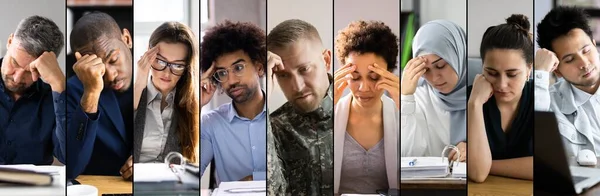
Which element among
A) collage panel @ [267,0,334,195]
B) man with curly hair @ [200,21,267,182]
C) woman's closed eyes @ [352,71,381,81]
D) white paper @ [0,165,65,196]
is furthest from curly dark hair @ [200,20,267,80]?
white paper @ [0,165,65,196]

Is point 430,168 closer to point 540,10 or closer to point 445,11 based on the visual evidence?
point 445,11

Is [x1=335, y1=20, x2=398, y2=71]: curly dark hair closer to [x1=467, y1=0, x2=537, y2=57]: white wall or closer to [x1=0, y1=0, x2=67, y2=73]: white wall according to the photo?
[x1=467, y1=0, x2=537, y2=57]: white wall

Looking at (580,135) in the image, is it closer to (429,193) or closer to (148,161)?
(429,193)

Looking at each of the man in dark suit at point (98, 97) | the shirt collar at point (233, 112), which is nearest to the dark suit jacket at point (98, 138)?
the man in dark suit at point (98, 97)

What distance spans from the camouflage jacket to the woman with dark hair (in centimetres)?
103

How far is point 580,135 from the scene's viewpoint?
436 centimetres

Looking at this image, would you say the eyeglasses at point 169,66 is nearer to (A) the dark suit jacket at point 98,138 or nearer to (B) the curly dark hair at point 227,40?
(B) the curly dark hair at point 227,40

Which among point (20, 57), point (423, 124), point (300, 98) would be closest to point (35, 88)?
point (20, 57)

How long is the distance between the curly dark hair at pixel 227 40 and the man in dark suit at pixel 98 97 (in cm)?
54

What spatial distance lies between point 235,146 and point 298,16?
3.40 ft

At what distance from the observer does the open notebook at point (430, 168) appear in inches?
172

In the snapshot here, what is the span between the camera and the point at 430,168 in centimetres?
438

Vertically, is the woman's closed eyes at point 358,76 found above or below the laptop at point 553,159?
above

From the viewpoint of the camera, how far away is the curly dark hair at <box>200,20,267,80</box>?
4320 millimetres
